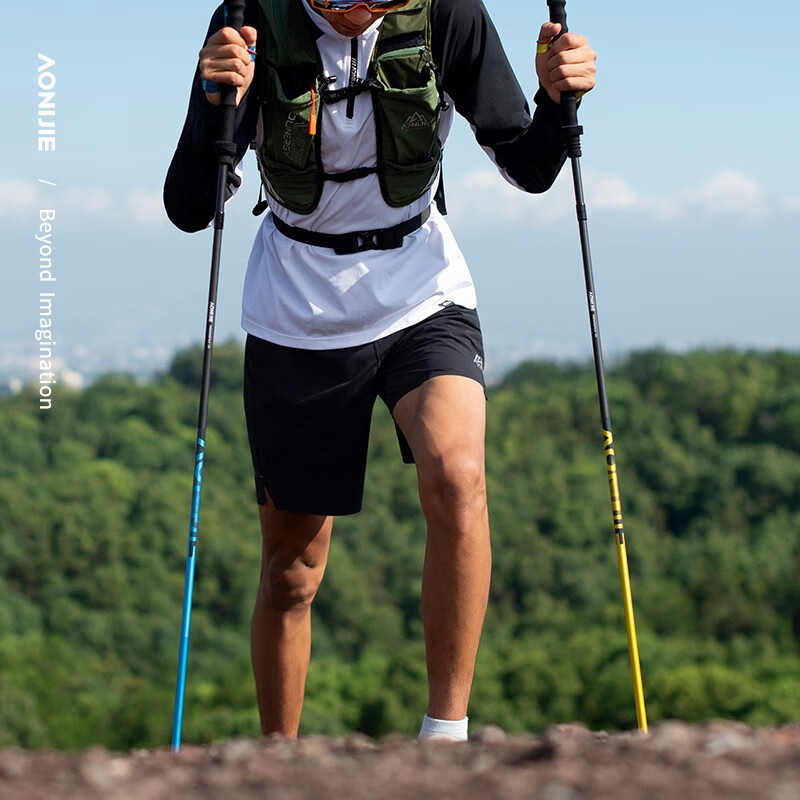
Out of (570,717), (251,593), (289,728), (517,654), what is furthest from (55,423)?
(289,728)


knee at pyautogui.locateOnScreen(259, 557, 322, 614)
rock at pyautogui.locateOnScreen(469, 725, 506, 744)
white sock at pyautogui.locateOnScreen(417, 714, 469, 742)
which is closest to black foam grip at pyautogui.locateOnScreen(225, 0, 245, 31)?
knee at pyautogui.locateOnScreen(259, 557, 322, 614)

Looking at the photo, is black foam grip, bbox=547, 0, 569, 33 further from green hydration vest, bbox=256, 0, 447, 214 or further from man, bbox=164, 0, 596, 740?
green hydration vest, bbox=256, 0, 447, 214

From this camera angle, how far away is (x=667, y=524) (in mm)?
83500

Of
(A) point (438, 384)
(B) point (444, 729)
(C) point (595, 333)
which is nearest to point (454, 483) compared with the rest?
(A) point (438, 384)

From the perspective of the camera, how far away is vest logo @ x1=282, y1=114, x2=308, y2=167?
16.8ft

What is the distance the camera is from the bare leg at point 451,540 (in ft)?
15.0

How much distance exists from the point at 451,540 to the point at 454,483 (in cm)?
21

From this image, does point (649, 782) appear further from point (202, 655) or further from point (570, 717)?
point (202, 655)

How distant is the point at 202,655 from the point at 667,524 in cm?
3134

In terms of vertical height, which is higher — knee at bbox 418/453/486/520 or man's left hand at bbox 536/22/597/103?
man's left hand at bbox 536/22/597/103

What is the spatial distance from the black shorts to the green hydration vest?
21.2 inches

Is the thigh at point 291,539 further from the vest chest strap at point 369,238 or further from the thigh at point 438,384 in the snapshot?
the vest chest strap at point 369,238

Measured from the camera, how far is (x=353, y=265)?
5.21 metres

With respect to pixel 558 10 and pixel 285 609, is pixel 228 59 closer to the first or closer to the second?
pixel 558 10
